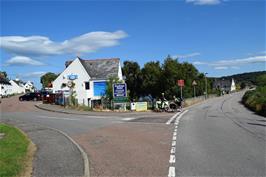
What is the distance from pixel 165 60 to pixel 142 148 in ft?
218

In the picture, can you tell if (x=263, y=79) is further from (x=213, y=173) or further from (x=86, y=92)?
(x=213, y=173)

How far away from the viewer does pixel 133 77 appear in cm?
9500

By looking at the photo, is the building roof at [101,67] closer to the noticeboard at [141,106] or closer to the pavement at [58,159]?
the noticeboard at [141,106]

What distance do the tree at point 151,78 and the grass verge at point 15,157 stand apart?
225ft

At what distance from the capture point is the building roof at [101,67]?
204 ft

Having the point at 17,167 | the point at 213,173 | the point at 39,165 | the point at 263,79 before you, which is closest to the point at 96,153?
the point at 39,165

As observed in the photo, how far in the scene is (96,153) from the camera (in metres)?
12.4

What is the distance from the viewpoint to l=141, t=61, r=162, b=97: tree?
83875 millimetres

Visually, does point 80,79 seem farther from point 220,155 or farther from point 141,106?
point 220,155

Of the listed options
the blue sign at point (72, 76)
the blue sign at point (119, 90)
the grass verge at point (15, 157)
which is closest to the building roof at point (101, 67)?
the blue sign at point (72, 76)

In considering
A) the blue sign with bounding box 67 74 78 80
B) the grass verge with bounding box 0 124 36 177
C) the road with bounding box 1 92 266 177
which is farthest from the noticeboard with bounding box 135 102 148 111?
the grass verge with bounding box 0 124 36 177

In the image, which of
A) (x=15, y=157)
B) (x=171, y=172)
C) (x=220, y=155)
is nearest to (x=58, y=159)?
(x=15, y=157)

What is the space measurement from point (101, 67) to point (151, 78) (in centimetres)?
2572

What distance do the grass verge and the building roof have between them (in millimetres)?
46941
